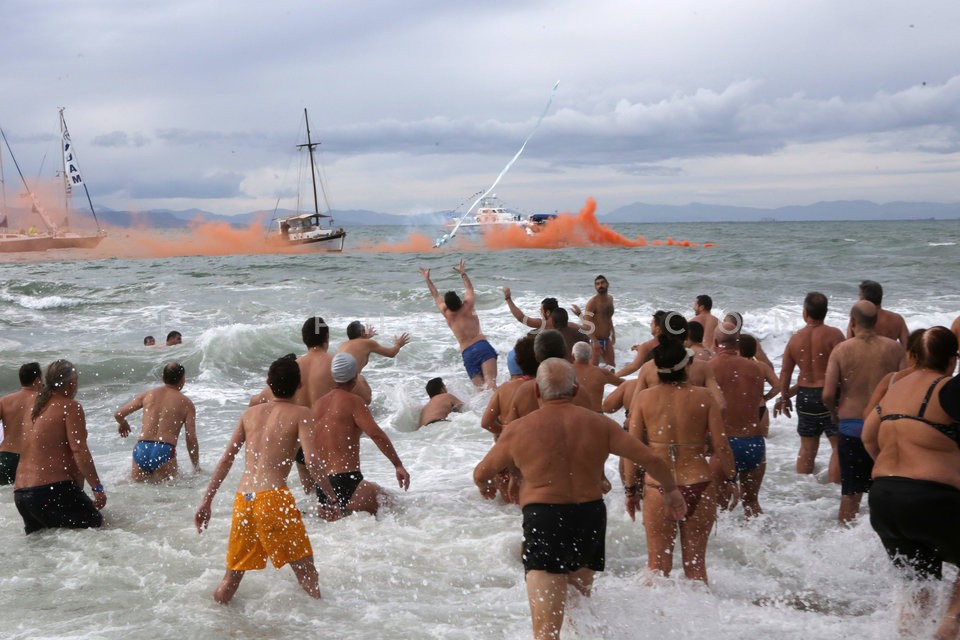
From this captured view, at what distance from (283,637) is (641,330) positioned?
1508cm

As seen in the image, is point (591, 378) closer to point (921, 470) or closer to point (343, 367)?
point (343, 367)

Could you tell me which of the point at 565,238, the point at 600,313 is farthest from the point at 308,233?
the point at 600,313

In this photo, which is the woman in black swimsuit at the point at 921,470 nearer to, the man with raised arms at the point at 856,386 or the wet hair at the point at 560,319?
the man with raised arms at the point at 856,386

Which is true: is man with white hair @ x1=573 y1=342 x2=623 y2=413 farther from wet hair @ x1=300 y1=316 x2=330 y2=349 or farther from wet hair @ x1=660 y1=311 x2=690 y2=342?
wet hair @ x1=300 y1=316 x2=330 y2=349

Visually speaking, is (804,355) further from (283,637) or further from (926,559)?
(283,637)

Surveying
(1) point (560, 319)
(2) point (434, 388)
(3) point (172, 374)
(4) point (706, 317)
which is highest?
(1) point (560, 319)

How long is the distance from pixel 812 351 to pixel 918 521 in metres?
3.46

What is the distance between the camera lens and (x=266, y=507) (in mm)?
4727

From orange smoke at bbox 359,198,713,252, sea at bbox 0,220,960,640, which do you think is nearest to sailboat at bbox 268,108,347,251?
orange smoke at bbox 359,198,713,252

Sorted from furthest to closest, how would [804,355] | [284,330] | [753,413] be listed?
[284,330] < [804,355] < [753,413]

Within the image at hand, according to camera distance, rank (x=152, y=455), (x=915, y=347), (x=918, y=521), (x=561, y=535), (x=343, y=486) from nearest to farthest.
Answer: (x=561, y=535) < (x=918, y=521) < (x=915, y=347) < (x=343, y=486) < (x=152, y=455)

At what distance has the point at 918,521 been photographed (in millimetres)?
4039

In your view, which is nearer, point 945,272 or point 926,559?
point 926,559

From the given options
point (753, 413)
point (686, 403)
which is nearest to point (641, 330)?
point (753, 413)
